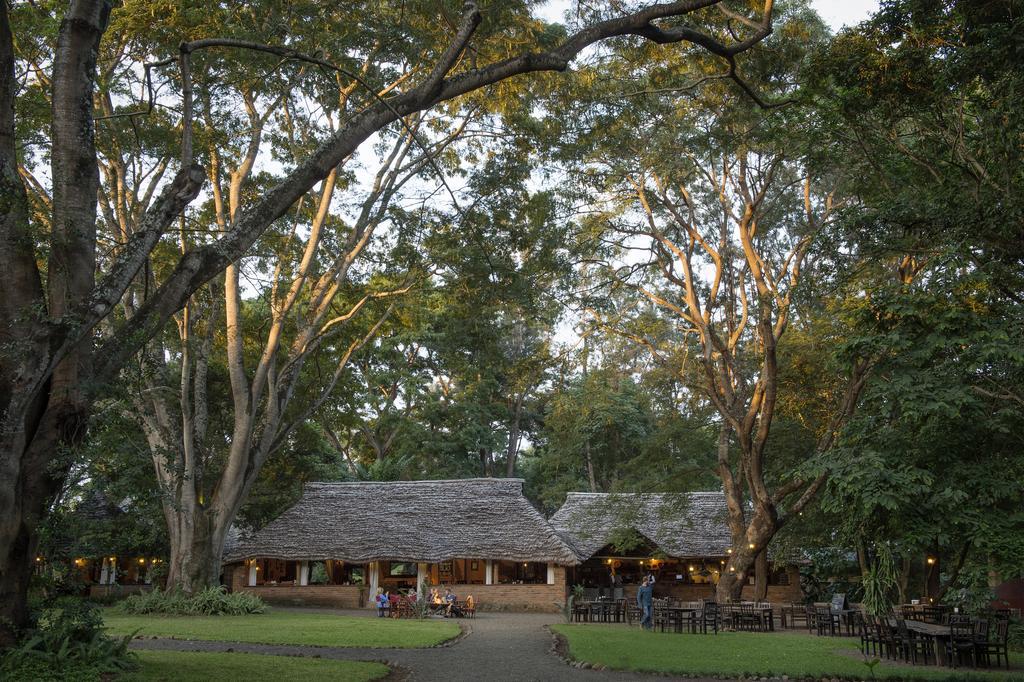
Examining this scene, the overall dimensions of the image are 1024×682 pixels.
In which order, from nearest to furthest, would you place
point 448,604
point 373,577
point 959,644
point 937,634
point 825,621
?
point 937,634 < point 959,644 < point 825,621 < point 448,604 < point 373,577

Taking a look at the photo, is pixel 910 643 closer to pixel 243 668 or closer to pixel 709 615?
pixel 709 615

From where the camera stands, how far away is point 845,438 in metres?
14.1

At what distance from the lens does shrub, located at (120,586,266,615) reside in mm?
22328

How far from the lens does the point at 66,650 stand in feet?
30.3

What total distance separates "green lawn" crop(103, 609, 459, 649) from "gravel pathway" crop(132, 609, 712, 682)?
0.71 metres

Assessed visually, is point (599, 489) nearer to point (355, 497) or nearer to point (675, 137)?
point (355, 497)

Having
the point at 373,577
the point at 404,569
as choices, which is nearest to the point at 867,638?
the point at 373,577

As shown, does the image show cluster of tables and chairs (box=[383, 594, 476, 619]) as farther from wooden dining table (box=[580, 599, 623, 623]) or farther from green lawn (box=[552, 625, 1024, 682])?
green lawn (box=[552, 625, 1024, 682])

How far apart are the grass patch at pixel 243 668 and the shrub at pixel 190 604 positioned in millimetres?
10426

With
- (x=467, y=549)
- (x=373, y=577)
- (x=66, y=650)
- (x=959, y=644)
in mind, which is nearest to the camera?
(x=66, y=650)

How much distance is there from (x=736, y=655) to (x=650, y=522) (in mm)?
18689

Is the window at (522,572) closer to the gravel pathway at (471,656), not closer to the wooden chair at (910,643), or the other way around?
the gravel pathway at (471,656)

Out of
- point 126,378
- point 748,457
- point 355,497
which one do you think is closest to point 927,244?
point 748,457

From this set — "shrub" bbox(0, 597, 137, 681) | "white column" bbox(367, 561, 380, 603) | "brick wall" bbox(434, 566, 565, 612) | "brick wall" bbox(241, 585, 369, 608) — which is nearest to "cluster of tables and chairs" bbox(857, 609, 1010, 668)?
"shrub" bbox(0, 597, 137, 681)
